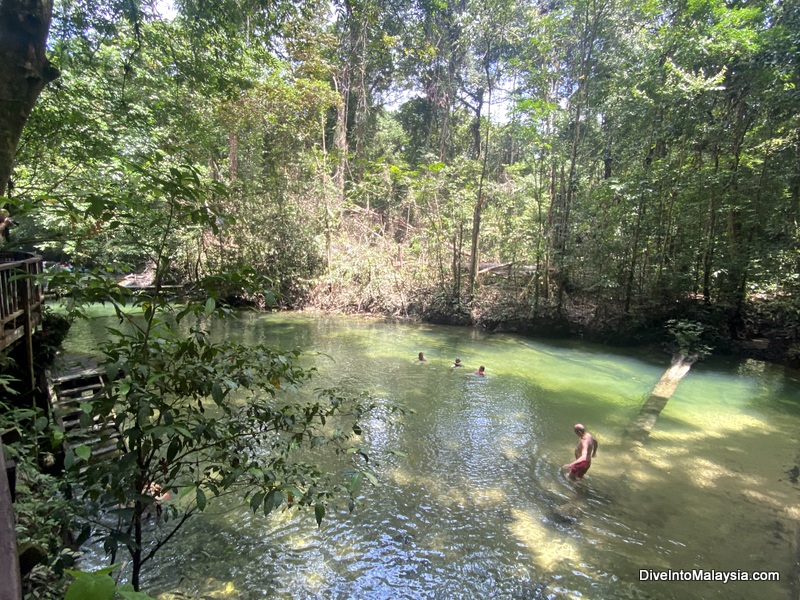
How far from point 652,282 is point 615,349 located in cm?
242

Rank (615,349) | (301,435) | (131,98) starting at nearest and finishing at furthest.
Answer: (301,435) → (131,98) → (615,349)

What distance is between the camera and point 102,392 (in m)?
1.78

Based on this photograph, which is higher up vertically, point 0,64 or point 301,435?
point 0,64

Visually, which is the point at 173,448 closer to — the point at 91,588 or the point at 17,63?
the point at 91,588

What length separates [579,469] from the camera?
218 inches

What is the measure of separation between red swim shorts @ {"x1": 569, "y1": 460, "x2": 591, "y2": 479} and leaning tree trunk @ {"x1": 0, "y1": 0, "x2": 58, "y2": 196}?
6718mm

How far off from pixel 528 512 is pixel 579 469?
1080 millimetres

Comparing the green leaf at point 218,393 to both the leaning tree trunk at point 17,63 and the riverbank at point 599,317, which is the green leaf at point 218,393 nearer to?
the leaning tree trunk at point 17,63

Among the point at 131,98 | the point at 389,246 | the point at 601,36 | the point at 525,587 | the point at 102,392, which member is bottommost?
the point at 525,587

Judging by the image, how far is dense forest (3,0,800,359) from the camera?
27.6ft

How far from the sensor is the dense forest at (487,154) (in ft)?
27.6

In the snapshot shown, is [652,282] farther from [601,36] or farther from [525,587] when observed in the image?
[525,587]

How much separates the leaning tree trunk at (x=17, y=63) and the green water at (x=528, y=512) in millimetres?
3970

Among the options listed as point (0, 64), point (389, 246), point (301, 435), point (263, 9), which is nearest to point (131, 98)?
Answer: point (263, 9)
